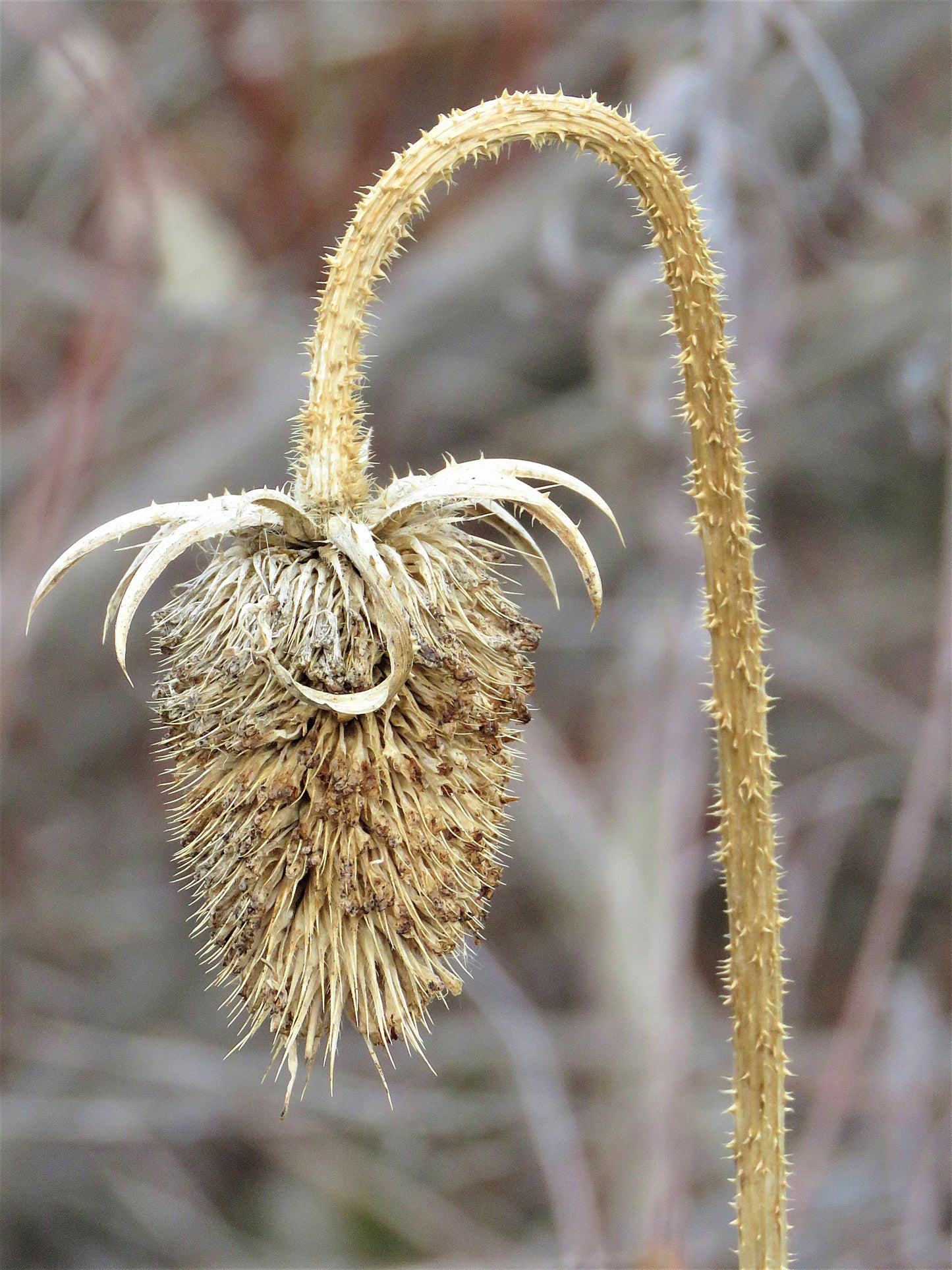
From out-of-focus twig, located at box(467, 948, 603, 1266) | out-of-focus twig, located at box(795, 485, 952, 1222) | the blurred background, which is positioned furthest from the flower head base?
out-of-focus twig, located at box(467, 948, 603, 1266)

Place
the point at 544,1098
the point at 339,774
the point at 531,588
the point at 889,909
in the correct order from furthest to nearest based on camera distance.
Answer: the point at 531,588 → the point at 544,1098 → the point at 889,909 → the point at 339,774

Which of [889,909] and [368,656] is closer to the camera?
[368,656]

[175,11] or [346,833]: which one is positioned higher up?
[175,11]

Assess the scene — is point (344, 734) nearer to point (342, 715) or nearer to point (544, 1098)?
point (342, 715)

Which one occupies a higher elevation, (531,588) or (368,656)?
(531,588)

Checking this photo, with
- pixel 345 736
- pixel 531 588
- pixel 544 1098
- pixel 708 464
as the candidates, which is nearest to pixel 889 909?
pixel 544 1098

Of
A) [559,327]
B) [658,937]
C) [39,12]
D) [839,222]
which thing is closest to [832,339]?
[839,222]

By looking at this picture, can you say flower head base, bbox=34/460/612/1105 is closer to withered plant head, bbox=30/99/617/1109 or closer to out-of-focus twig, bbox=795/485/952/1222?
withered plant head, bbox=30/99/617/1109

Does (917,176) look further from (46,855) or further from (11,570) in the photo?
(46,855)
